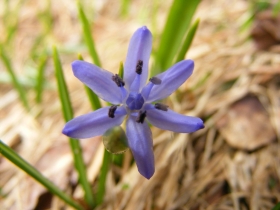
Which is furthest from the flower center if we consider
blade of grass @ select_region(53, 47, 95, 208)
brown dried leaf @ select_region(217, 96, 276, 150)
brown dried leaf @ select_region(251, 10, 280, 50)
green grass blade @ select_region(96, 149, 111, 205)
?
brown dried leaf @ select_region(251, 10, 280, 50)

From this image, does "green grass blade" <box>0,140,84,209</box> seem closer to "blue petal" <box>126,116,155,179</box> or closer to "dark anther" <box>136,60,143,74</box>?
"blue petal" <box>126,116,155,179</box>

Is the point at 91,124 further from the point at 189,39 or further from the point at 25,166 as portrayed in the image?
the point at 189,39

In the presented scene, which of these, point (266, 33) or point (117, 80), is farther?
point (266, 33)

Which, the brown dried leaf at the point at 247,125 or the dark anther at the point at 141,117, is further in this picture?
the brown dried leaf at the point at 247,125

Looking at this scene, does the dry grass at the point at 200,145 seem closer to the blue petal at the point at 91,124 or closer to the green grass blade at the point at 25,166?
the green grass blade at the point at 25,166

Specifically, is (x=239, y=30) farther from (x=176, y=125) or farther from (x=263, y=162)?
(x=176, y=125)

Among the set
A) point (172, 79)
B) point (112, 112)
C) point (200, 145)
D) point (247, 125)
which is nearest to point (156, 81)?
point (172, 79)

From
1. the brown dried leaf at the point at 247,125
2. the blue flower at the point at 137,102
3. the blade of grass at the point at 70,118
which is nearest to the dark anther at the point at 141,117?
the blue flower at the point at 137,102
